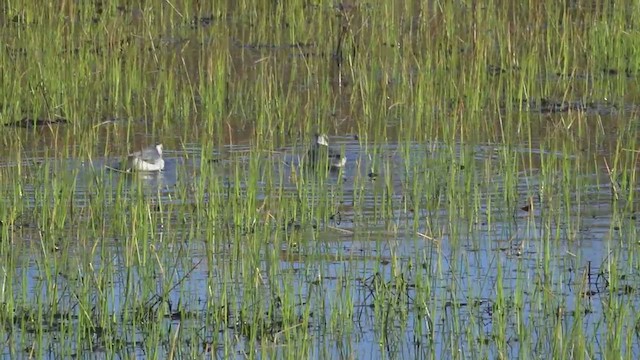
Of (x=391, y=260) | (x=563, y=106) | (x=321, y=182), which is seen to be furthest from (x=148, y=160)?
(x=563, y=106)

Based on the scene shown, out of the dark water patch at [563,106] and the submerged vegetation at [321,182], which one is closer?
the submerged vegetation at [321,182]

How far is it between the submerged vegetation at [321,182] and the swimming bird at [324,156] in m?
0.09

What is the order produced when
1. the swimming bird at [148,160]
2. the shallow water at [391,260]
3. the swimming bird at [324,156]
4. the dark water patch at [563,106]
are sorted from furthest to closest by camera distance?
the dark water patch at [563,106], the swimming bird at [148,160], the swimming bird at [324,156], the shallow water at [391,260]

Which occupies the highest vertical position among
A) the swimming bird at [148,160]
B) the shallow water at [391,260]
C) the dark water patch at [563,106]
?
the dark water patch at [563,106]

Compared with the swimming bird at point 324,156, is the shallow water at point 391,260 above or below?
below

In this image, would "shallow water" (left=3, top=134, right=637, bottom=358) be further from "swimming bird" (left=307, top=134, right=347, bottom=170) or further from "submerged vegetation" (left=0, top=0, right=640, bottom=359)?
"swimming bird" (left=307, top=134, right=347, bottom=170)

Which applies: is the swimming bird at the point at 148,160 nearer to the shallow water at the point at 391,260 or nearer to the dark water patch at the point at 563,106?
the shallow water at the point at 391,260

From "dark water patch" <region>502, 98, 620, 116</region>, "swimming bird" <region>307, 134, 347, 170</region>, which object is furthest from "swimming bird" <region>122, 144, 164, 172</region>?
"dark water patch" <region>502, 98, 620, 116</region>

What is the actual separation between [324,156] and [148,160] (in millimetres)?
1194

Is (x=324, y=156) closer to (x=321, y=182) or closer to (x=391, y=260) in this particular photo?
(x=321, y=182)

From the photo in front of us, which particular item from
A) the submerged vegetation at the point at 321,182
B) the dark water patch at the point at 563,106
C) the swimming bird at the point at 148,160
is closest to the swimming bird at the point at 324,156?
the submerged vegetation at the point at 321,182

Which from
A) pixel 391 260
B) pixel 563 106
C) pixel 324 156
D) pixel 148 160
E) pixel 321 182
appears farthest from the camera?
pixel 563 106

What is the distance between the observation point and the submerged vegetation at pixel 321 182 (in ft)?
20.3

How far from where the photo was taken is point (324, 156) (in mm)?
8969
